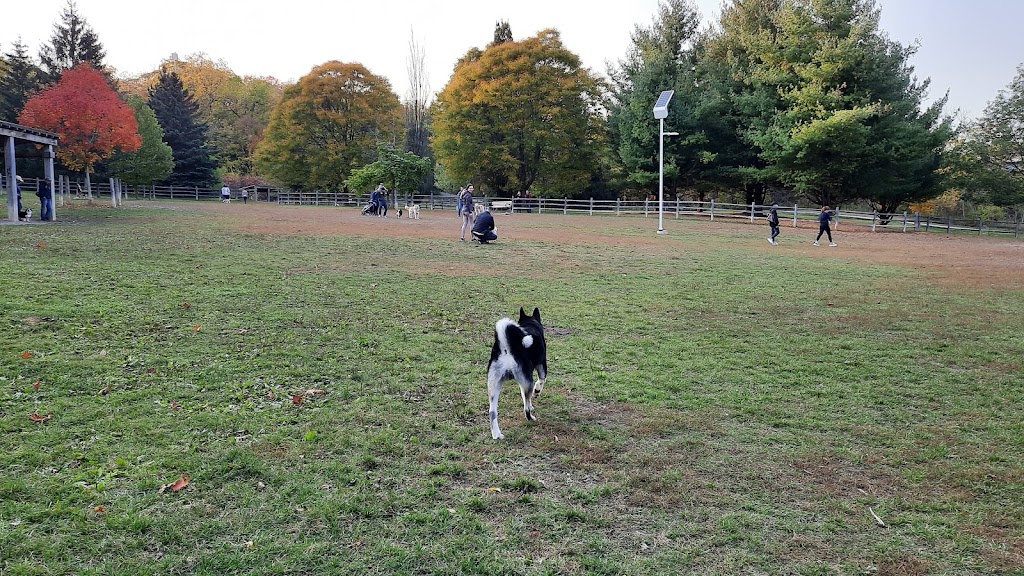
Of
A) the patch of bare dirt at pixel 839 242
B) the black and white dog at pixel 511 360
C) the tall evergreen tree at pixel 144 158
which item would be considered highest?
the tall evergreen tree at pixel 144 158

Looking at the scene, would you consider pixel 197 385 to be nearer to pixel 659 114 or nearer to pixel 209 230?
pixel 209 230

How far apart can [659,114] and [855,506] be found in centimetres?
2029

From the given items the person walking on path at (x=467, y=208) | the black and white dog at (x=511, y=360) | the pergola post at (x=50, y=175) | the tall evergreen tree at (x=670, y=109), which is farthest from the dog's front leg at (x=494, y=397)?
the tall evergreen tree at (x=670, y=109)

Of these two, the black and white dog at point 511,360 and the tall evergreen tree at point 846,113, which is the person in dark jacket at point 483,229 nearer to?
the black and white dog at point 511,360

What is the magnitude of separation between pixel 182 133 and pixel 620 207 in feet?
124

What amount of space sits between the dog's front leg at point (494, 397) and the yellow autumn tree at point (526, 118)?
39.2 metres

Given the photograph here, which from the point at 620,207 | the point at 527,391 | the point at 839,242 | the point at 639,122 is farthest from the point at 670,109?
the point at 527,391

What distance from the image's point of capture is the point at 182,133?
5394cm

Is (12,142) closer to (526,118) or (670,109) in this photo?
(526,118)

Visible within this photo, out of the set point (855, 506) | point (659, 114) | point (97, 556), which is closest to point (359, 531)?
point (97, 556)

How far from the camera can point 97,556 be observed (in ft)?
10.1

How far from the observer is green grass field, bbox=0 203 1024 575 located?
3227 mm

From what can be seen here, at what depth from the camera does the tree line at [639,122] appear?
33906 millimetres

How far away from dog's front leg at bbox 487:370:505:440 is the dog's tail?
0.19 meters
